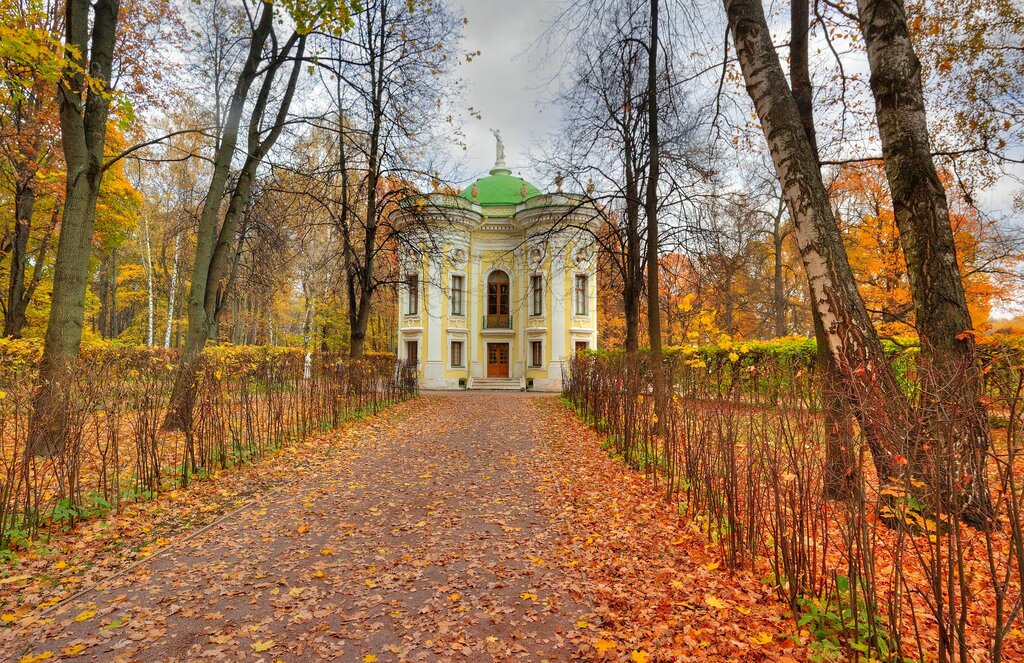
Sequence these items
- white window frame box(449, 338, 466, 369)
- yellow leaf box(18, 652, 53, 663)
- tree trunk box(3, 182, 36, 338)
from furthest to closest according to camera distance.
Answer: white window frame box(449, 338, 466, 369) → tree trunk box(3, 182, 36, 338) → yellow leaf box(18, 652, 53, 663)

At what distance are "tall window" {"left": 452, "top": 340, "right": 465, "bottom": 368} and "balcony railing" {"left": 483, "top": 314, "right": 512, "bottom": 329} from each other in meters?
1.87

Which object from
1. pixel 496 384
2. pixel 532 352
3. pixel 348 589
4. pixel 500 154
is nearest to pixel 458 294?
pixel 532 352

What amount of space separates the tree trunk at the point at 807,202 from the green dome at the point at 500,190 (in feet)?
81.2

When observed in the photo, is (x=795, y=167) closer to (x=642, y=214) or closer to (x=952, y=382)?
(x=952, y=382)

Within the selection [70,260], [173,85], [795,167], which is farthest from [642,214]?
[173,85]

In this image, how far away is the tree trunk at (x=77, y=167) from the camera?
225 inches

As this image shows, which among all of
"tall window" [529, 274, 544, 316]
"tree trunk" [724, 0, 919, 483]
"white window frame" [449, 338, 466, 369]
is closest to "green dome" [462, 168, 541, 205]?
"tall window" [529, 274, 544, 316]

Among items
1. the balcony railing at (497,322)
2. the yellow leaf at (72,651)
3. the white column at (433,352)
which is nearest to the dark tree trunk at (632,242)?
the yellow leaf at (72,651)

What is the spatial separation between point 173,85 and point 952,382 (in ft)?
53.9

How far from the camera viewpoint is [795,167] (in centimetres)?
417

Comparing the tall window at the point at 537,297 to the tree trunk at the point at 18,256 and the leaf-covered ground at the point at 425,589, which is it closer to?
the tree trunk at the point at 18,256

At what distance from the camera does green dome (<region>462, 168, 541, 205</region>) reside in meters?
29.7

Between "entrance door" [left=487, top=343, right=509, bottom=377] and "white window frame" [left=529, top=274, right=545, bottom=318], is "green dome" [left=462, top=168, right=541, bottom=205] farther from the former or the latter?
"entrance door" [left=487, top=343, right=509, bottom=377]

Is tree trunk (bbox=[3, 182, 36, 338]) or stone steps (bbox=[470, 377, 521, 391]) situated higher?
tree trunk (bbox=[3, 182, 36, 338])
